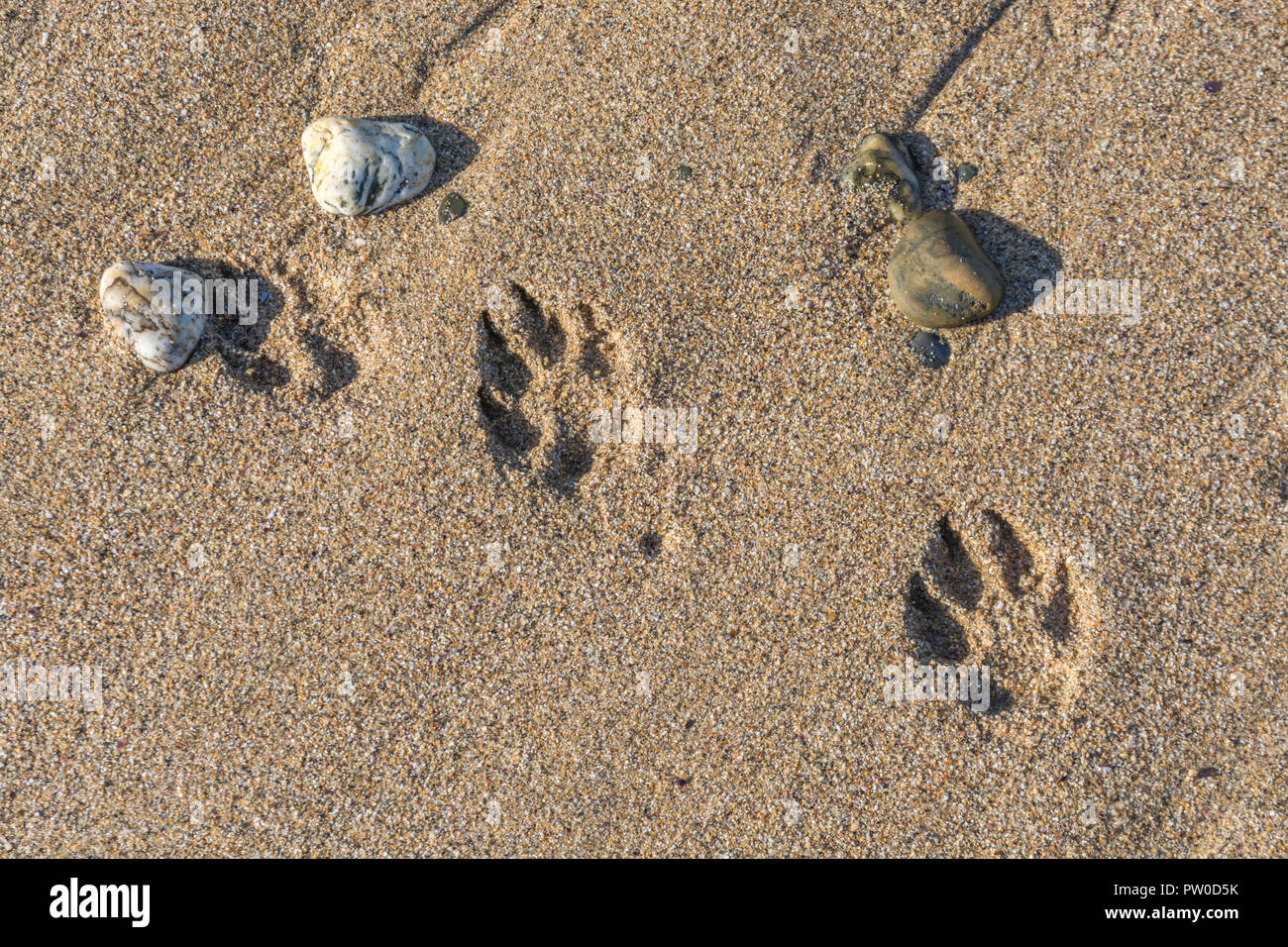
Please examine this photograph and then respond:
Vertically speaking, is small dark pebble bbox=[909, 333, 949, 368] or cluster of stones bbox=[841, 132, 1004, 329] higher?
cluster of stones bbox=[841, 132, 1004, 329]

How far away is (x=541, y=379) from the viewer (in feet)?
10.8

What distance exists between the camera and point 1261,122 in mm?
3248

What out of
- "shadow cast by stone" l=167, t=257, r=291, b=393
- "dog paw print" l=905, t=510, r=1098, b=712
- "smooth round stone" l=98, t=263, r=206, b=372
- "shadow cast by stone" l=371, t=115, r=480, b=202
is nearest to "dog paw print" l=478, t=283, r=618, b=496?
"shadow cast by stone" l=371, t=115, r=480, b=202

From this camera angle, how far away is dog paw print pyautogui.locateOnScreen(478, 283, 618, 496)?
326 cm

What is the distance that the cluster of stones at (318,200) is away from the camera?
10.5 ft

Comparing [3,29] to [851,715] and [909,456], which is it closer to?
[909,456]

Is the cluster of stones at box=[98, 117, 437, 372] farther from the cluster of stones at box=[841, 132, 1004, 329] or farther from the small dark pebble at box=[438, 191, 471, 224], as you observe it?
the cluster of stones at box=[841, 132, 1004, 329]

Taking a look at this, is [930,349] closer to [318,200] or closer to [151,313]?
[318,200]

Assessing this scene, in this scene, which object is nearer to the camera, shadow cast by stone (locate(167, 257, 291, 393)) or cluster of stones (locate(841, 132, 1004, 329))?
cluster of stones (locate(841, 132, 1004, 329))

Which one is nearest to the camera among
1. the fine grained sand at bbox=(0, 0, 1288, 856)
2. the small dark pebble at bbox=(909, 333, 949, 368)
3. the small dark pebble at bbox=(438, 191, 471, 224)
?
the fine grained sand at bbox=(0, 0, 1288, 856)

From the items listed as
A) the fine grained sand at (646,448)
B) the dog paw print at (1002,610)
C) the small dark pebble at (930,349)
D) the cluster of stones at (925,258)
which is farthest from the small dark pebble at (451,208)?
the dog paw print at (1002,610)

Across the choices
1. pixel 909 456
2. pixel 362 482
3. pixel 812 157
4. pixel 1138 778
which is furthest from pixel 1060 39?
pixel 362 482

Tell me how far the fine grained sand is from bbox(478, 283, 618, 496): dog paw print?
0.07ft

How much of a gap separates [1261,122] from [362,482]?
4.05m
